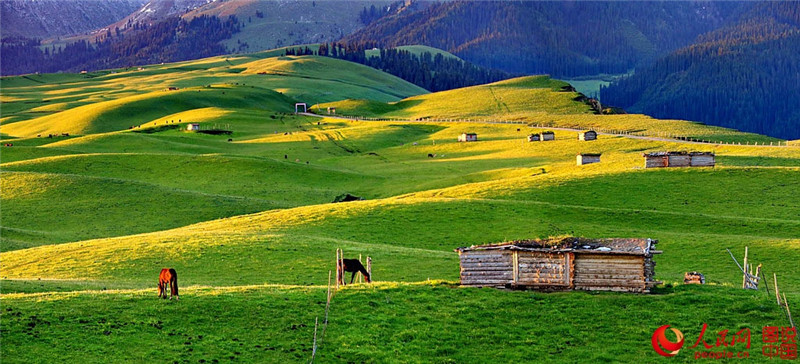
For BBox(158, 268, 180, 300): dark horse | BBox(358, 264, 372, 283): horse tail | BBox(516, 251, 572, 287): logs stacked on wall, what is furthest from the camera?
BBox(358, 264, 372, 283): horse tail

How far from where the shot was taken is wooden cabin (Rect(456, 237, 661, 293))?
3731 centimetres

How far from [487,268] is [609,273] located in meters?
5.73

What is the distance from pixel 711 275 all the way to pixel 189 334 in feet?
113

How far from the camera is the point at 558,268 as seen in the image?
3803 cm

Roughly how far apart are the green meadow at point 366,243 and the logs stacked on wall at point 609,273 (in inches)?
36.6

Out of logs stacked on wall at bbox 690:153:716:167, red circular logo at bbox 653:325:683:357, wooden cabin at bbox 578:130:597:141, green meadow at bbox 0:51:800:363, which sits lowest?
red circular logo at bbox 653:325:683:357

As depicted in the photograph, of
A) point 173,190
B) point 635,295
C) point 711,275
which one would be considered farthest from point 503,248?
point 173,190

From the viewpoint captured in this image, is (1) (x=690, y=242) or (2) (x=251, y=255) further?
(1) (x=690, y=242)

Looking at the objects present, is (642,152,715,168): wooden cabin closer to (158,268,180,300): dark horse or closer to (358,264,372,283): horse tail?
(358,264,372,283): horse tail

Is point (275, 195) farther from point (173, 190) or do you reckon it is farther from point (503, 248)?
point (503, 248)

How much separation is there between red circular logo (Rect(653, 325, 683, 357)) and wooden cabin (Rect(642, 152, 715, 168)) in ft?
199

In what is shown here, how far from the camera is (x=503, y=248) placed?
125 feet

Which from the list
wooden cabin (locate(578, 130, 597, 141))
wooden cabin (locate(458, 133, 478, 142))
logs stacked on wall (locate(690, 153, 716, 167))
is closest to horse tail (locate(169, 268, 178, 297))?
logs stacked on wall (locate(690, 153, 716, 167))

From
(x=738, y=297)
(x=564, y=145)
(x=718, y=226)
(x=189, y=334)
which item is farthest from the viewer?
(x=564, y=145)
